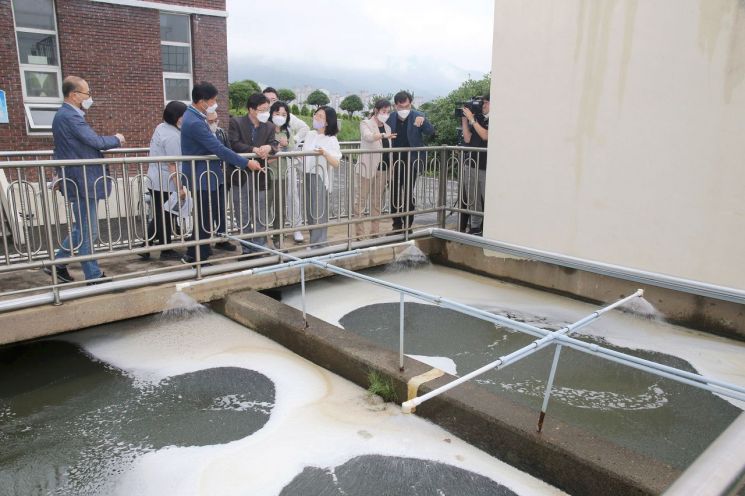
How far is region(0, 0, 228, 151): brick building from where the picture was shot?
11648 millimetres

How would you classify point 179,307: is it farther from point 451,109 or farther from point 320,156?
point 451,109

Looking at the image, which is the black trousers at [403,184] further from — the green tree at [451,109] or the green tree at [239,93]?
the green tree at [239,93]

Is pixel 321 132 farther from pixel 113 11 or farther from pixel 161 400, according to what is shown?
pixel 113 11

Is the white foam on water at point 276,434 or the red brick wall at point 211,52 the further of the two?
the red brick wall at point 211,52

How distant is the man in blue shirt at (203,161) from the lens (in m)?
5.81

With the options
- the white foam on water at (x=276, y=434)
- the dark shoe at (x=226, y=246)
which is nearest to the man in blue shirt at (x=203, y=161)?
the dark shoe at (x=226, y=246)

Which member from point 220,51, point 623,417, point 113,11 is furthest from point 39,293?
point 220,51

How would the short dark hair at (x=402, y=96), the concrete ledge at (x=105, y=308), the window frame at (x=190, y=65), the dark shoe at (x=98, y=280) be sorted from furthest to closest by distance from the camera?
1. the window frame at (x=190, y=65)
2. the short dark hair at (x=402, y=96)
3. the dark shoe at (x=98, y=280)
4. the concrete ledge at (x=105, y=308)

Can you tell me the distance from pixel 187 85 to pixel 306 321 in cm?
1071

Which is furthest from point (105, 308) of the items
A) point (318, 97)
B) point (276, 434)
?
point (318, 97)

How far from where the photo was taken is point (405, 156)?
7.85 m

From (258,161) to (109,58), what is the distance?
846cm

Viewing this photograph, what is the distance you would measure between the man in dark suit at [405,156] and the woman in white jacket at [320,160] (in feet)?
3.52

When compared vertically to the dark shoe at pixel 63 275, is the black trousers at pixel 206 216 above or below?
above
